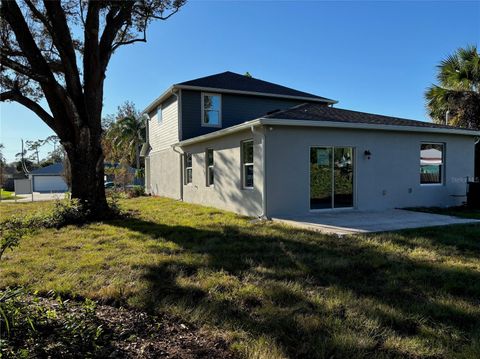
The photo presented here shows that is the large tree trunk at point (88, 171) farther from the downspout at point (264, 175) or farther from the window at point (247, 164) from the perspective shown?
the downspout at point (264, 175)

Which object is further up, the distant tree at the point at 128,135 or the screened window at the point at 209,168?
the distant tree at the point at 128,135

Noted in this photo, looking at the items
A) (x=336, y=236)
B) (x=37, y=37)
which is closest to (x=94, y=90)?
(x=37, y=37)

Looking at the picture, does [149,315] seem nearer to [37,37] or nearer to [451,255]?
[451,255]

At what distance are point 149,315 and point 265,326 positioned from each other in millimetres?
1275

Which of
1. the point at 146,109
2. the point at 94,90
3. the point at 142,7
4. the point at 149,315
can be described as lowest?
the point at 149,315

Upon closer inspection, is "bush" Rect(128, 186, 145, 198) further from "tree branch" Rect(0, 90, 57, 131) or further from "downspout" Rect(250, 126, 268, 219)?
"downspout" Rect(250, 126, 268, 219)

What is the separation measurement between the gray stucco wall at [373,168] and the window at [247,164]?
4.19 ft

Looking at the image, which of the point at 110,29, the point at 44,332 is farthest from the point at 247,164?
the point at 44,332

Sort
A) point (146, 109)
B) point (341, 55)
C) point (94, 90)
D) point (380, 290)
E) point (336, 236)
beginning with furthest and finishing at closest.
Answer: point (146, 109), point (341, 55), point (94, 90), point (336, 236), point (380, 290)

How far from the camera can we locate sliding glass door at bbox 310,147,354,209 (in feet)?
33.5

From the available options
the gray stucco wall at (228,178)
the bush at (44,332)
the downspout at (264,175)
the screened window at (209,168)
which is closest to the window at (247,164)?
the gray stucco wall at (228,178)

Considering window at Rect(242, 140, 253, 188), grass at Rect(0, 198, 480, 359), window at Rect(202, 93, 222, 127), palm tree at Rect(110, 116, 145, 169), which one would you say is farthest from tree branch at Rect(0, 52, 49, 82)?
palm tree at Rect(110, 116, 145, 169)

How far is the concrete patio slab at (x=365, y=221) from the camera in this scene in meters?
7.79

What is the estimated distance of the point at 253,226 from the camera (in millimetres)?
8422
